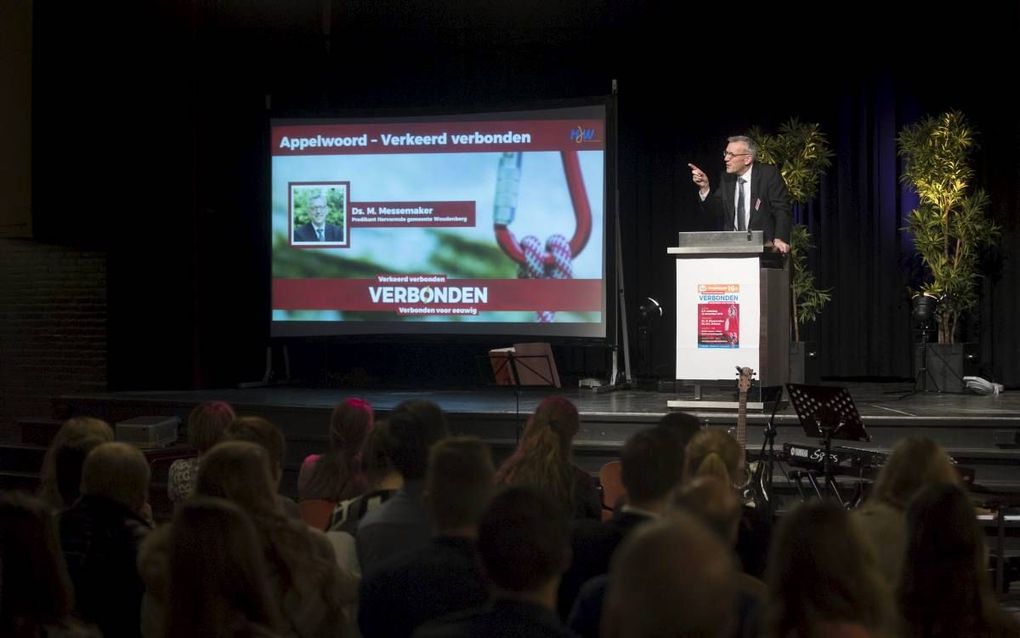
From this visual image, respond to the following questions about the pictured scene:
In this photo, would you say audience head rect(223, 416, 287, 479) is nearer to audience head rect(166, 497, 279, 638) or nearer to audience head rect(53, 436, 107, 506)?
audience head rect(53, 436, 107, 506)

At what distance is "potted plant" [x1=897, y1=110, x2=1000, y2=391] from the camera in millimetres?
9766

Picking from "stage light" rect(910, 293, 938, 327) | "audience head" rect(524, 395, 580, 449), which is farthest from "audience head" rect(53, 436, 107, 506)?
"stage light" rect(910, 293, 938, 327)

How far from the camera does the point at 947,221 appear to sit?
9859mm

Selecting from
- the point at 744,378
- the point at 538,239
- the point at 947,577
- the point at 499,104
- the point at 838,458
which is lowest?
the point at 838,458

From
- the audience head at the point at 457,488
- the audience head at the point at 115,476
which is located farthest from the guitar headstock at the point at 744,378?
the audience head at the point at 457,488

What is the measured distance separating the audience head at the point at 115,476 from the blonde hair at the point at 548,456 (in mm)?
1198

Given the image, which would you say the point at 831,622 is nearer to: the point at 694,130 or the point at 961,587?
the point at 961,587

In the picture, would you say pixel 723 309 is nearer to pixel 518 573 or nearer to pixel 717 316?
pixel 717 316

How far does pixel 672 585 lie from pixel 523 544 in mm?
517

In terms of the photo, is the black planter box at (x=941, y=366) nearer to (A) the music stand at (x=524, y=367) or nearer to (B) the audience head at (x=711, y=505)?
(A) the music stand at (x=524, y=367)

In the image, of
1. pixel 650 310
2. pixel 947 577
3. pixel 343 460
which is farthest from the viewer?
pixel 650 310

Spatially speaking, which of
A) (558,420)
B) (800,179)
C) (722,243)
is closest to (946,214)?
(800,179)

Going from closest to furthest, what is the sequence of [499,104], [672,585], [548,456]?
1. [672,585]
2. [548,456]
3. [499,104]

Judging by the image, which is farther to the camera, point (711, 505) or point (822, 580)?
point (711, 505)
